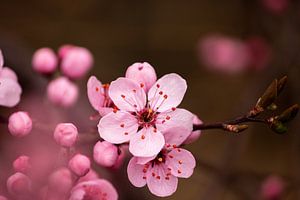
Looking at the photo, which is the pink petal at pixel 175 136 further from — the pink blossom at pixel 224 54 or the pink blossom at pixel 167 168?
the pink blossom at pixel 224 54

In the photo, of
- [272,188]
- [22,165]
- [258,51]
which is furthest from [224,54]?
[22,165]

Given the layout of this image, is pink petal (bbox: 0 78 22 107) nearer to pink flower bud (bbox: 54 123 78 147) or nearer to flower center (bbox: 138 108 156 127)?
pink flower bud (bbox: 54 123 78 147)

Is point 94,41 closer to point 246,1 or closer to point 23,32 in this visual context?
point 23,32

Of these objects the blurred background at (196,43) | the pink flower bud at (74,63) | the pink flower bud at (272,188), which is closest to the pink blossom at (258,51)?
the blurred background at (196,43)

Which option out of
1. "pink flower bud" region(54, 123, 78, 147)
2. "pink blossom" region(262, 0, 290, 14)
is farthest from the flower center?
"pink blossom" region(262, 0, 290, 14)

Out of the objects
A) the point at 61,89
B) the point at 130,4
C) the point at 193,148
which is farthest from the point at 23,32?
the point at 61,89

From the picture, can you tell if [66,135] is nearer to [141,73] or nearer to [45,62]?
[141,73]
